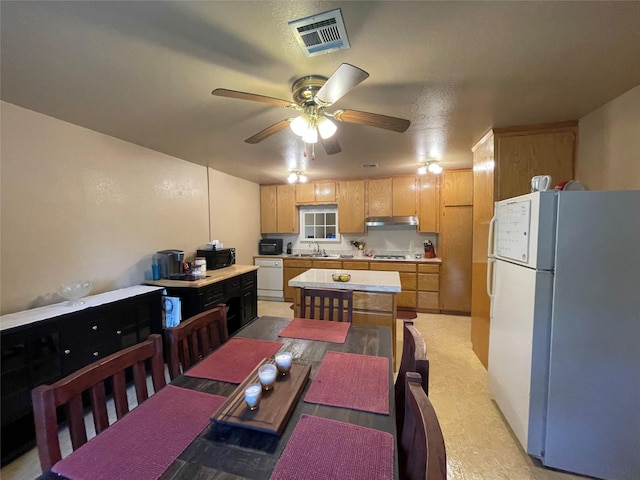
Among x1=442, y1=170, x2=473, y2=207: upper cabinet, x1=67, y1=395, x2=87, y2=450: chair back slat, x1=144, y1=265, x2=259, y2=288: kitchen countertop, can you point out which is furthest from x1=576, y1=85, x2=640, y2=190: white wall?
x1=144, y1=265, x2=259, y2=288: kitchen countertop

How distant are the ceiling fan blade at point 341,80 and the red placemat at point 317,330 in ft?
4.46

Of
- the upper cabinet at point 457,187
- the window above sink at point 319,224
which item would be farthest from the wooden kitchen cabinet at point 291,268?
the upper cabinet at point 457,187

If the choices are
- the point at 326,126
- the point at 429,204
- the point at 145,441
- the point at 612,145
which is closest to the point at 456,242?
the point at 429,204

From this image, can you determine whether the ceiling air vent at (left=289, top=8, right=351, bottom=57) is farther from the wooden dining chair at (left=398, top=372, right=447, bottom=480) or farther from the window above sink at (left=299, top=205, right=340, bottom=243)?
the window above sink at (left=299, top=205, right=340, bottom=243)

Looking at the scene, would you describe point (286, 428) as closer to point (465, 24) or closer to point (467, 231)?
point (465, 24)

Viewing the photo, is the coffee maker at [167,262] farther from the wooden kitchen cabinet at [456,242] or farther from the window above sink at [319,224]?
the wooden kitchen cabinet at [456,242]

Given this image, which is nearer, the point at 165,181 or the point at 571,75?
the point at 571,75

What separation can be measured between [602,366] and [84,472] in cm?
233

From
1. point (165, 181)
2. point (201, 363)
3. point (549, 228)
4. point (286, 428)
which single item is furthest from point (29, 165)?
point (549, 228)

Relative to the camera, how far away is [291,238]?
5574 mm

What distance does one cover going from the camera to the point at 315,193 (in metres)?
5.07

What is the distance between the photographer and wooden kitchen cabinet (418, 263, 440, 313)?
13.9ft

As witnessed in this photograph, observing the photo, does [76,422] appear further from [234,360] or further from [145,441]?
[234,360]

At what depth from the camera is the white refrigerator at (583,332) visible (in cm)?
140
